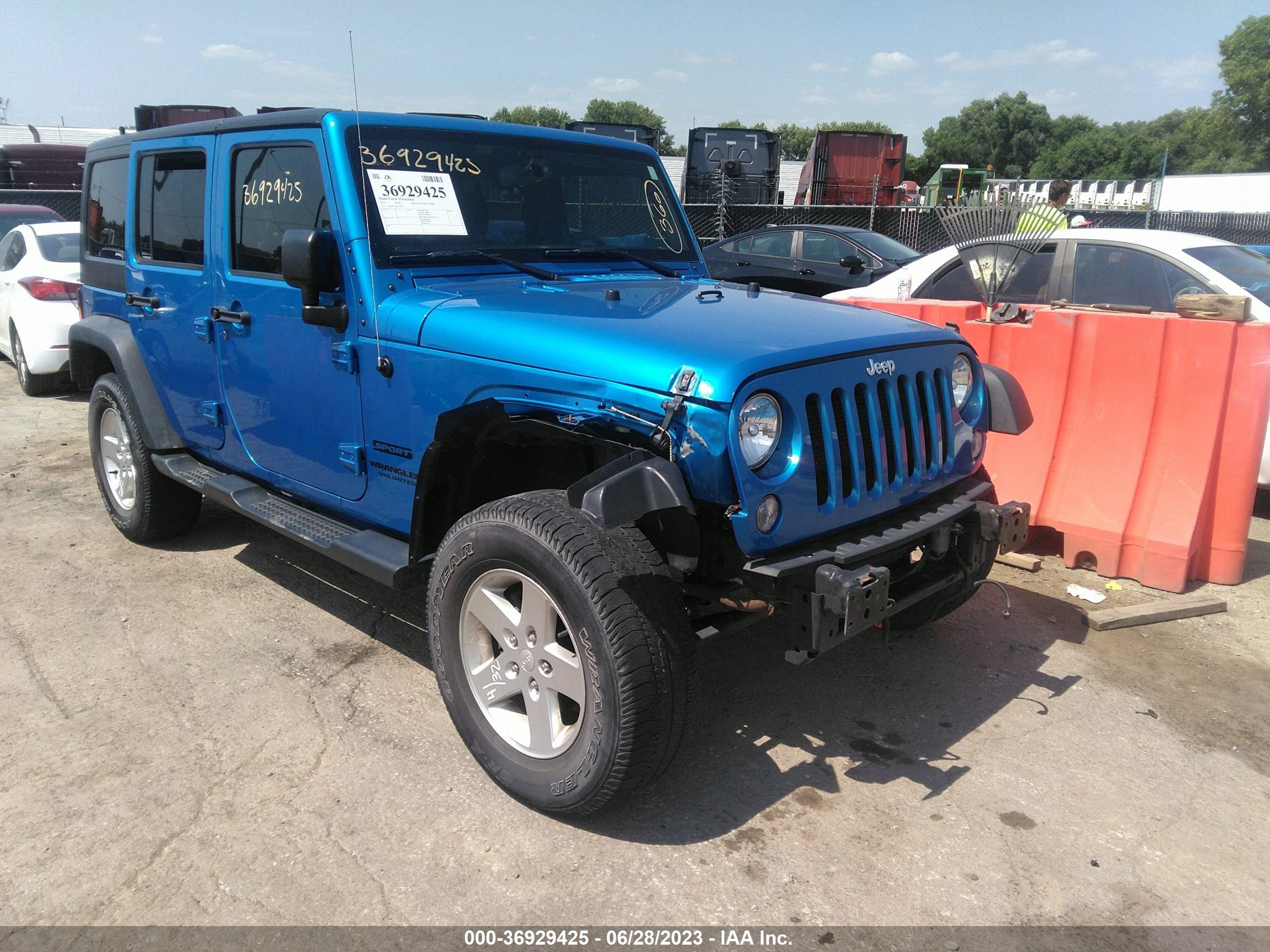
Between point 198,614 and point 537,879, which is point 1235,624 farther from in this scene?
point 198,614

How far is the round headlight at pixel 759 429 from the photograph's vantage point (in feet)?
8.33

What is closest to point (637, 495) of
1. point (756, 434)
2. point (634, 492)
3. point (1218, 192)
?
point (634, 492)

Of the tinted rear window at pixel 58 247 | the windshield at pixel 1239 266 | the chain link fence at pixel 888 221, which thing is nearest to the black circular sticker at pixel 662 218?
the windshield at pixel 1239 266

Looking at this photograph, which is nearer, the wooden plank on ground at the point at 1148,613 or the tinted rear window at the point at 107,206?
the wooden plank on ground at the point at 1148,613

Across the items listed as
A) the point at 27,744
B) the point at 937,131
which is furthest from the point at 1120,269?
the point at 937,131

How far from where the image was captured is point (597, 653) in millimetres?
2543

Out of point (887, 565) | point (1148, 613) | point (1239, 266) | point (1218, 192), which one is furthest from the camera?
point (1218, 192)

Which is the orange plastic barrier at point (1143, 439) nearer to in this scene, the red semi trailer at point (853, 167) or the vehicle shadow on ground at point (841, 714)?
the vehicle shadow on ground at point (841, 714)

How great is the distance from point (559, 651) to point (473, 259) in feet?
5.37

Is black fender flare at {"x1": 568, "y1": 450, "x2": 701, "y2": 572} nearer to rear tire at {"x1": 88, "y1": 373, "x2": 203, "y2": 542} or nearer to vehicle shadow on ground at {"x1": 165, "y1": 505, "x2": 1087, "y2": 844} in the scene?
vehicle shadow on ground at {"x1": 165, "y1": 505, "x2": 1087, "y2": 844}

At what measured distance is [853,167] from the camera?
22.3 metres

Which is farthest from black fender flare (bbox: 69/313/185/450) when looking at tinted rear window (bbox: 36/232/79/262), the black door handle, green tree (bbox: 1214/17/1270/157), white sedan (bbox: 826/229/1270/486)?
green tree (bbox: 1214/17/1270/157)

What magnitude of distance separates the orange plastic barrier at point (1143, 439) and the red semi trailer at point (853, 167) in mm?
18241

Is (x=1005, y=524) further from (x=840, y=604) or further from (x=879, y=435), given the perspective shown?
(x=840, y=604)
